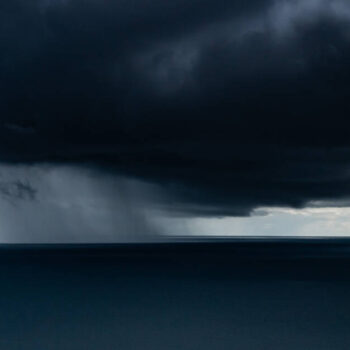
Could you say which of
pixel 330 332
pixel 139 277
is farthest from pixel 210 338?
pixel 139 277

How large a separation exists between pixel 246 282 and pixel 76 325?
4141 cm

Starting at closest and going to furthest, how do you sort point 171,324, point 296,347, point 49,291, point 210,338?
1. point 296,347
2. point 210,338
3. point 171,324
4. point 49,291

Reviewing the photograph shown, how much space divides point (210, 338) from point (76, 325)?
11609mm

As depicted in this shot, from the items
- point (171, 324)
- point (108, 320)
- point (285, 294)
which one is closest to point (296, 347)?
point (171, 324)

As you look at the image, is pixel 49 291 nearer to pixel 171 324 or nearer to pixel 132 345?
pixel 171 324

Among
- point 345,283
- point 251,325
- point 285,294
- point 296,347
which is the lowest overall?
point 296,347

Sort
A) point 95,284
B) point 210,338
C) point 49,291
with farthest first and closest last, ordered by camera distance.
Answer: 1. point 95,284
2. point 49,291
3. point 210,338

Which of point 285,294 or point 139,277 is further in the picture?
point 139,277

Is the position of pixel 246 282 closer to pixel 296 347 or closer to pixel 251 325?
pixel 251 325

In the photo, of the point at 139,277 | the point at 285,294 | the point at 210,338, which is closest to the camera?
the point at 210,338

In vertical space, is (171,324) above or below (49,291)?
below

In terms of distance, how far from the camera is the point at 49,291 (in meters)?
67.8

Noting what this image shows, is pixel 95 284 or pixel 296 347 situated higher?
pixel 95 284

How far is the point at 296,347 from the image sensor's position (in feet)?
107
